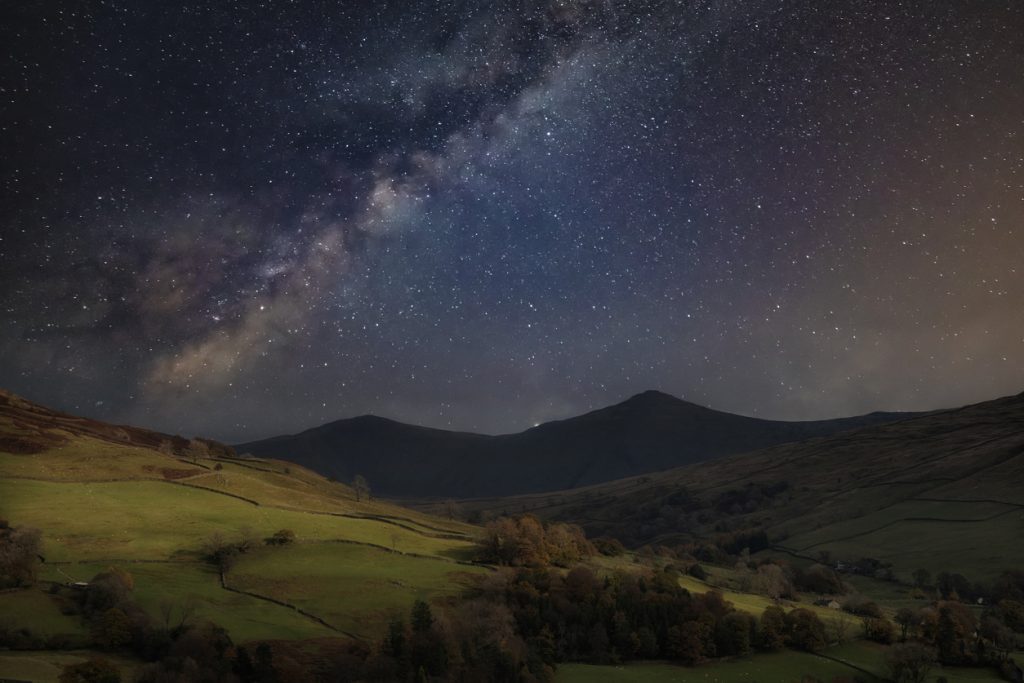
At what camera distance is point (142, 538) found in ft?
247

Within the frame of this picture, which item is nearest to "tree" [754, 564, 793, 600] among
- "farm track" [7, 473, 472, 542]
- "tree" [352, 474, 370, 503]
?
"farm track" [7, 473, 472, 542]

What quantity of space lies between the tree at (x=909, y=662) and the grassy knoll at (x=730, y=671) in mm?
3107

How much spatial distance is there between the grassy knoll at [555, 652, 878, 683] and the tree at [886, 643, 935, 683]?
3107 millimetres

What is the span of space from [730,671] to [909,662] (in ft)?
55.2

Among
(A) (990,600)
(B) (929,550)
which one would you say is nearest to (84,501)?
(A) (990,600)

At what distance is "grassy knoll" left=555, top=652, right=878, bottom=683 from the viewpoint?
5828 cm

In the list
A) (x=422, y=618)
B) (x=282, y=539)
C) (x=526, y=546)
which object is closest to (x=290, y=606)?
(x=422, y=618)

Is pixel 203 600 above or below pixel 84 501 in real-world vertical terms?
below

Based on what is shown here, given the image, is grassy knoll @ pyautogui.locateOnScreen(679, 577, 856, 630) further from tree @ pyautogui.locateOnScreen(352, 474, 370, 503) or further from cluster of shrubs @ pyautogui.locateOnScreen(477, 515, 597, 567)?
tree @ pyautogui.locateOnScreen(352, 474, 370, 503)

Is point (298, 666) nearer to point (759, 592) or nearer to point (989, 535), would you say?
point (759, 592)

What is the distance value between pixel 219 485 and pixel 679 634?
7494cm

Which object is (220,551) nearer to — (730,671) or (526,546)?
→ (526,546)

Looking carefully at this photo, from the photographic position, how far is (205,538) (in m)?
77.9

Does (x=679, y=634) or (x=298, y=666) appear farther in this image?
(x=679, y=634)
